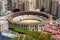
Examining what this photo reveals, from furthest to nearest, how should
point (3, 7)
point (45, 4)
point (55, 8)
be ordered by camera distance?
1. point (45, 4)
2. point (55, 8)
3. point (3, 7)

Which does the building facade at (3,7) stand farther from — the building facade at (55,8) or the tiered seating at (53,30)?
the tiered seating at (53,30)

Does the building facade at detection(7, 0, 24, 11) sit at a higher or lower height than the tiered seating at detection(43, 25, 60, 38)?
higher

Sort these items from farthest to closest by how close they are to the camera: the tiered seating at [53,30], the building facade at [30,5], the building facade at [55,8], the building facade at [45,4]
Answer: the building facade at [45,4] < the building facade at [30,5] < the building facade at [55,8] < the tiered seating at [53,30]

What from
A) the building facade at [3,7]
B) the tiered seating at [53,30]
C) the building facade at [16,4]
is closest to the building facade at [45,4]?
the building facade at [16,4]

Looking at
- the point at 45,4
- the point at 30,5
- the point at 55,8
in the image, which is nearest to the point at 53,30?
the point at 55,8

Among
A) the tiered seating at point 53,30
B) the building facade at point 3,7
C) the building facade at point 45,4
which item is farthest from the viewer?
the building facade at point 45,4

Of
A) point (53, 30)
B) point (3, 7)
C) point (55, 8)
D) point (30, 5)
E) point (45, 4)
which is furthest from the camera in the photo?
point (45, 4)

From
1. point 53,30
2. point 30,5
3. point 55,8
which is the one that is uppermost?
point 30,5

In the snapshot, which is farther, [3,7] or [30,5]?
[30,5]

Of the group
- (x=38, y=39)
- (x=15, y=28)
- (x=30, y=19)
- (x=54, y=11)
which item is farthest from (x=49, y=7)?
(x=38, y=39)

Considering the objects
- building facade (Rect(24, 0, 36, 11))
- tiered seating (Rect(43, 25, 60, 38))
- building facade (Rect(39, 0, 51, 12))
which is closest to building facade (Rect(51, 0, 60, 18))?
building facade (Rect(39, 0, 51, 12))

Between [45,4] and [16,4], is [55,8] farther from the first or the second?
[16,4]

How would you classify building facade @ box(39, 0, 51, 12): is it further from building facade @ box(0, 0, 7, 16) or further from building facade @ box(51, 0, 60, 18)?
building facade @ box(0, 0, 7, 16)

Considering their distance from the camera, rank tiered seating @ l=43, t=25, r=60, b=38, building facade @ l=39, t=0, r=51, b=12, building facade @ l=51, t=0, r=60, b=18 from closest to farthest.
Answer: tiered seating @ l=43, t=25, r=60, b=38 → building facade @ l=51, t=0, r=60, b=18 → building facade @ l=39, t=0, r=51, b=12
